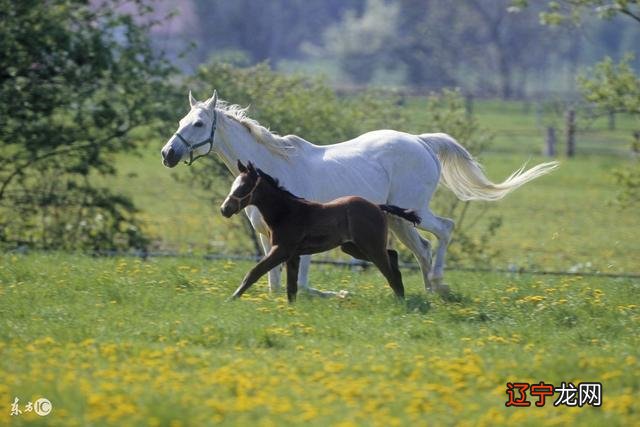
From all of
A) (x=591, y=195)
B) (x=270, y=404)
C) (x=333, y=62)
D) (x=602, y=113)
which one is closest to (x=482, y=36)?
(x=333, y=62)

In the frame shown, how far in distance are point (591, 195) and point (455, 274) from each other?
1618cm

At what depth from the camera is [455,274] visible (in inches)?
562

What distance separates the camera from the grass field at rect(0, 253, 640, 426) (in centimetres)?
677

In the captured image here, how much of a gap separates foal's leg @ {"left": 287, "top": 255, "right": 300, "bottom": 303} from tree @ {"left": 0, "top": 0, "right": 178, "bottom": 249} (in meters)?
7.76

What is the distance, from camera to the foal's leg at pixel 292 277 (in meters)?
10.0

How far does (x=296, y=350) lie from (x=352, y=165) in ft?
11.9

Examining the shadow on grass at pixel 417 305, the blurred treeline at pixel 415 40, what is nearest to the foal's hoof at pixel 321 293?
the shadow on grass at pixel 417 305

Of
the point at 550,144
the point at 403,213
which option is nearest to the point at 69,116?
the point at 403,213

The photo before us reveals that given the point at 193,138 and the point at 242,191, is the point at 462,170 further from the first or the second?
the point at 242,191

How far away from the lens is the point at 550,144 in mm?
37406

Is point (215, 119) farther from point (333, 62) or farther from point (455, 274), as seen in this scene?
point (333, 62)

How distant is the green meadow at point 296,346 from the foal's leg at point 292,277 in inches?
4.5

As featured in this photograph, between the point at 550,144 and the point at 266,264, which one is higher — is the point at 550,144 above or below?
above

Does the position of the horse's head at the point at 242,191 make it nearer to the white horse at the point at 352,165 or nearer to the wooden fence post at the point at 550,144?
the white horse at the point at 352,165
